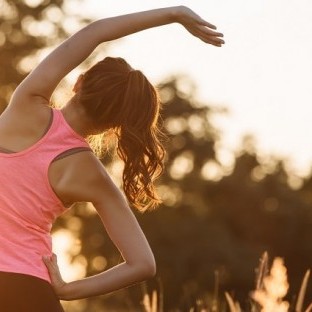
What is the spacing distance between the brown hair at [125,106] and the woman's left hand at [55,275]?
0.47 metres

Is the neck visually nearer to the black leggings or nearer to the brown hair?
the brown hair

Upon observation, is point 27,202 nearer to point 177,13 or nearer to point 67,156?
point 67,156

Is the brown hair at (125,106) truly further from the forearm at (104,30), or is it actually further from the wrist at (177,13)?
the wrist at (177,13)

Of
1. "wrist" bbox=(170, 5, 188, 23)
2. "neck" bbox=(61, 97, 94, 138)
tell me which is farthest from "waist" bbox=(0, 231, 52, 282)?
"wrist" bbox=(170, 5, 188, 23)

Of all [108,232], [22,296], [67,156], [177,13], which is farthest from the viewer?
[177,13]

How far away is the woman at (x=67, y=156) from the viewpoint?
3.89 m

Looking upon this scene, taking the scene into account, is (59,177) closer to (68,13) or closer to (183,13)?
(183,13)

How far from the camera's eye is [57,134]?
393cm

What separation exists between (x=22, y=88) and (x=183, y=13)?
64 cm

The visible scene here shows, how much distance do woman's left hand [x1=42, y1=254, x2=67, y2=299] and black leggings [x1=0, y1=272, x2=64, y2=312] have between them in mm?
86

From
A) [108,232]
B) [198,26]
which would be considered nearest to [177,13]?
[198,26]

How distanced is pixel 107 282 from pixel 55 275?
28 centimetres

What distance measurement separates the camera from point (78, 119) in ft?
13.2

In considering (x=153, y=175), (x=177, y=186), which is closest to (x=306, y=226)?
(x=177, y=186)
